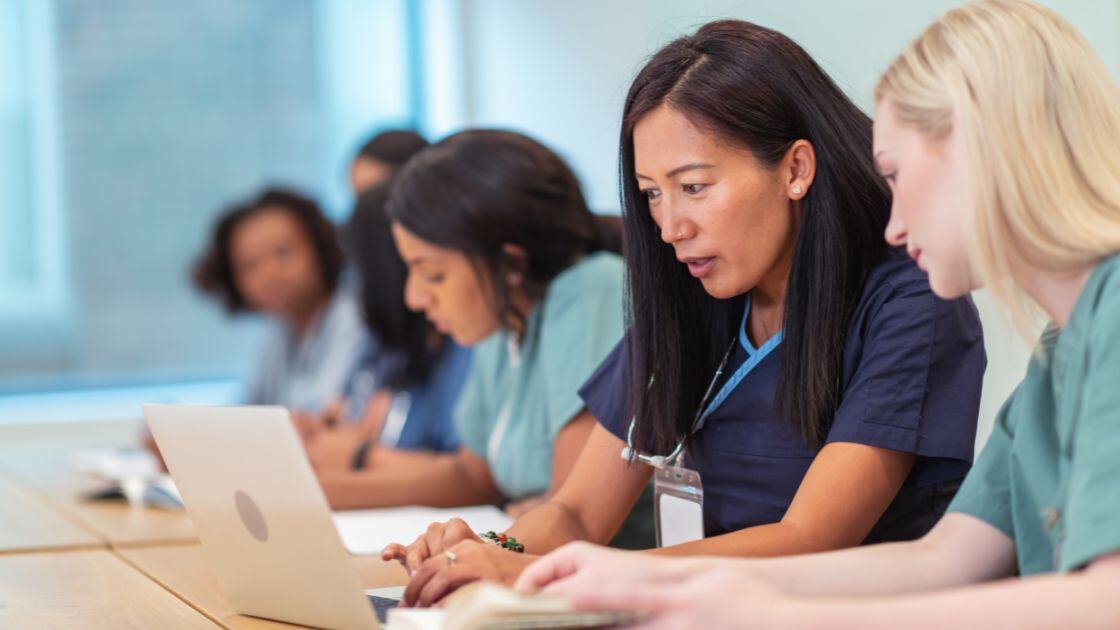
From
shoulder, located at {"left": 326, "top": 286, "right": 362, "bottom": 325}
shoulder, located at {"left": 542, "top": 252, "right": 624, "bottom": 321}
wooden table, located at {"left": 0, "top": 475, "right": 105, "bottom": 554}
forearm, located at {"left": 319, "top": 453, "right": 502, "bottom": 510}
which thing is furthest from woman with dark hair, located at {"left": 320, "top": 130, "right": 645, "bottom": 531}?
shoulder, located at {"left": 326, "top": 286, "right": 362, "bottom": 325}

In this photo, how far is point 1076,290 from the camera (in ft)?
3.58

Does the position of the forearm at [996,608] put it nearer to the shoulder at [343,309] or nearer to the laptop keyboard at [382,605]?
the laptop keyboard at [382,605]

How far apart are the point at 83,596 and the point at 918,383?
1.05 metres

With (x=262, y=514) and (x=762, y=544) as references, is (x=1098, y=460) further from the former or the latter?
(x=262, y=514)

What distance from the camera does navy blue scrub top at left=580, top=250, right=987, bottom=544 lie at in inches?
56.0

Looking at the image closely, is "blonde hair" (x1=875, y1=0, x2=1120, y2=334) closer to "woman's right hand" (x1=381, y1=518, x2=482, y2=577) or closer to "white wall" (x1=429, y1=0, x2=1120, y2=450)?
"white wall" (x1=429, y1=0, x2=1120, y2=450)

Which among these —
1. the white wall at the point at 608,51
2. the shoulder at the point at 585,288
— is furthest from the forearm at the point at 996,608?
the shoulder at the point at 585,288

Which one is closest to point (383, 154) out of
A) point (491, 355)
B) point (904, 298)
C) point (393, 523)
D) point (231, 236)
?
point (231, 236)

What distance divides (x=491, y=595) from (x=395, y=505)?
1635 millimetres

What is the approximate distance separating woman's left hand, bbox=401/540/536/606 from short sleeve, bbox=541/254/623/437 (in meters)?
0.77

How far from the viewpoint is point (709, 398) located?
1687 mm

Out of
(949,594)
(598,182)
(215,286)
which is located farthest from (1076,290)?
(215,286)

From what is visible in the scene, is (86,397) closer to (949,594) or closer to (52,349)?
(52,349)

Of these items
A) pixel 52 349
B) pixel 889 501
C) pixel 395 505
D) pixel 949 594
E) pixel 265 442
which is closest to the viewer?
pixel 949 594
